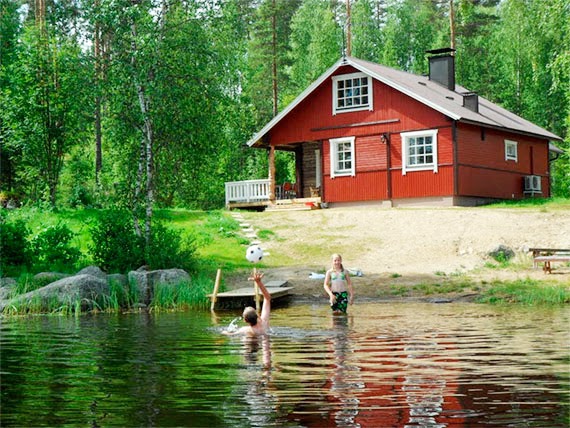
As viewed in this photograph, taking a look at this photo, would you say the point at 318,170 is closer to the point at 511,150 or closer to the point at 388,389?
the point at 511,150

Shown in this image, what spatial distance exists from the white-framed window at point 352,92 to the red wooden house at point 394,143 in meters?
0.04

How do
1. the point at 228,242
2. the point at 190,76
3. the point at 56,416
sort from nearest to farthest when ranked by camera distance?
the point at 56,416
the point at 190,76
the point at 228,242

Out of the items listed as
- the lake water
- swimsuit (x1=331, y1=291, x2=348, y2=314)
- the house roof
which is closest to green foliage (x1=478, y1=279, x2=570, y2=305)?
the lake water

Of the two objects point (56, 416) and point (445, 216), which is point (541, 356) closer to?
point (56, 416)

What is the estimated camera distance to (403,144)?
35750 millimetres

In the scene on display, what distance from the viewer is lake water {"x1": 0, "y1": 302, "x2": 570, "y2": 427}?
733 centimetres

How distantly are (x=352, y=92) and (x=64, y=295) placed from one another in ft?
66.0

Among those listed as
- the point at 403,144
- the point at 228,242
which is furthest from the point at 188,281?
the point at 403,144

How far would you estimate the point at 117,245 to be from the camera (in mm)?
23828

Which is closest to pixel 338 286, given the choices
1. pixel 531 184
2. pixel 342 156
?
pixel 342 156

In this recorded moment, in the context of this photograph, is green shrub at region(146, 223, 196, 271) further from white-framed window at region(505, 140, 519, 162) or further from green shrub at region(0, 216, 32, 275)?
white-framed window at region(505, 140, 519, 162)

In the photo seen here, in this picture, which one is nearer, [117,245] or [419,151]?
[117,245]

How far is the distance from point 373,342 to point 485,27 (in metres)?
51.6

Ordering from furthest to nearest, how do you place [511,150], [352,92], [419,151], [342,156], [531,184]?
[531,184] → [511,150] → [342,156] → [352,92] → [419,151]
